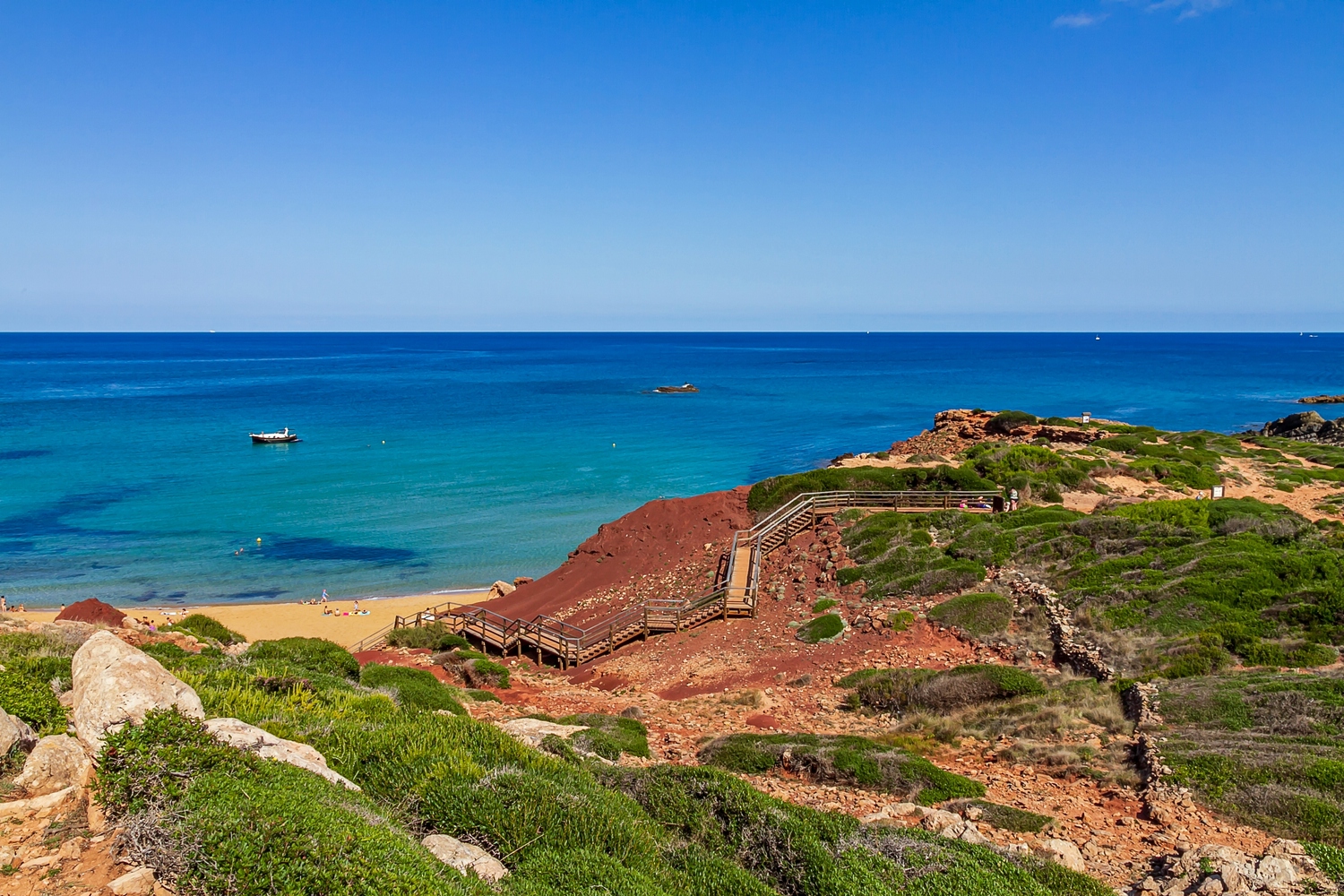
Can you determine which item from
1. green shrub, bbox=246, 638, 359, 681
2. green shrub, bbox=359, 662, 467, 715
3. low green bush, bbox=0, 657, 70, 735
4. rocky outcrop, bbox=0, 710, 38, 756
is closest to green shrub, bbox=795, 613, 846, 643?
green shrub, bbox=359, 662, 467, 715

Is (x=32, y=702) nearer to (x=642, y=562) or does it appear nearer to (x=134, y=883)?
(x=134, y=883)

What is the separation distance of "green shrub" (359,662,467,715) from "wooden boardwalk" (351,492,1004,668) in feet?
20.6

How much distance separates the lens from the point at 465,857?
8.77 meters

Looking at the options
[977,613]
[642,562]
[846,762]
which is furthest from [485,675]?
[977,613]

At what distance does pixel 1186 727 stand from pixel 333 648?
18.2m

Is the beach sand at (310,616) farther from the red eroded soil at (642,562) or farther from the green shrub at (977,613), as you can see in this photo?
the green shrub at (977,613)

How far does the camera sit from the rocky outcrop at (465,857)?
27.9 feet

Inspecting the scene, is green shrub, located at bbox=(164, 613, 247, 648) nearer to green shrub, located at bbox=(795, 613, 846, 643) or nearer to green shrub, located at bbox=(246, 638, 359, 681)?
green shrub, located at bbox=(246, 638, 359, 681)

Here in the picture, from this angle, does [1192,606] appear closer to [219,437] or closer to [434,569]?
[434,569]

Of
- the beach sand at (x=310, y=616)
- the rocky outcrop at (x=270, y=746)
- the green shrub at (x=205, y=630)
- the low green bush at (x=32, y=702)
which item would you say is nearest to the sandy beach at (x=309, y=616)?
the beach sand at (x=310, y=616)

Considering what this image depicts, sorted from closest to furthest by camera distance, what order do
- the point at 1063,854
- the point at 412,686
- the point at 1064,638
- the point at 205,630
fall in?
the point at 1063,854 < the point at 412,686 < the point at 1064,638 < the point at 205,630

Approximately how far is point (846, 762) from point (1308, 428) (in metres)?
61.1

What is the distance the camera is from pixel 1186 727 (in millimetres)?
13852

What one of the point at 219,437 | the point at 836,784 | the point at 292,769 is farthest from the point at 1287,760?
the point at 219,437
